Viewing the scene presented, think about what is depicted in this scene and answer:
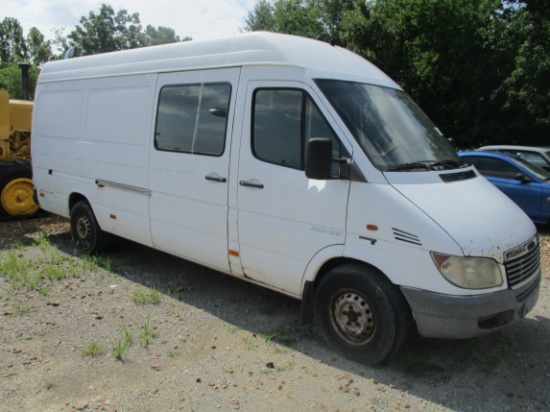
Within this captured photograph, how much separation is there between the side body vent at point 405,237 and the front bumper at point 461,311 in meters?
0.36

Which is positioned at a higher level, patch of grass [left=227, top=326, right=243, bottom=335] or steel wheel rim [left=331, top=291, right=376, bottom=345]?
steel wheel rim [left=331, top=291, right=376, bottom=345]

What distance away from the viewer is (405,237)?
353 centimetres

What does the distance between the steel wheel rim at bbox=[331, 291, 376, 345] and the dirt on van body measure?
247mm

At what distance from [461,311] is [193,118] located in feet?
10.5

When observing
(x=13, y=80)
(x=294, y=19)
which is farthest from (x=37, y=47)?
(x=294, y=19)

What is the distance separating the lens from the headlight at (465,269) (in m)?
3.39

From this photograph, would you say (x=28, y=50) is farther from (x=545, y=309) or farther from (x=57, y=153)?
(x=545, y=309)

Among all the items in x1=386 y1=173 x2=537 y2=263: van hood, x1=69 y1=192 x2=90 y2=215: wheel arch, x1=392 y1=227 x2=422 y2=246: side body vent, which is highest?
x1=386 y1=173 x2=537 y2=263: van hood

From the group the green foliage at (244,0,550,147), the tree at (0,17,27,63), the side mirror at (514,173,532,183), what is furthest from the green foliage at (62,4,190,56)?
the side mirror at (514,173,532,183)

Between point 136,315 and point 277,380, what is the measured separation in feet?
6.06

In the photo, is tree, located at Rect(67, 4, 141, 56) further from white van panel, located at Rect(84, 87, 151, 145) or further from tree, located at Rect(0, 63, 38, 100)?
white van panel, located at Rect(84, 87, 151, 145)

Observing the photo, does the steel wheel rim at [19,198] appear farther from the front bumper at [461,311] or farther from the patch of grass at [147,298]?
the front bumper at [461,311]

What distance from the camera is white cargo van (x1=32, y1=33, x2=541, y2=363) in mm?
3529

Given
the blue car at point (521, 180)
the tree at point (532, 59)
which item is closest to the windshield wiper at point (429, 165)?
the blue car at point (521, 180)
